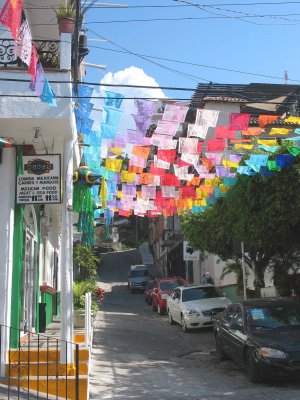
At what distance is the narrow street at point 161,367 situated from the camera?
9125mm

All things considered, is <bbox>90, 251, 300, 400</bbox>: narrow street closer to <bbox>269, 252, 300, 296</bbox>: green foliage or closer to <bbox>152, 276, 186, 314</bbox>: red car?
<bbox>152, 276, 186, 314</bbox>: red car

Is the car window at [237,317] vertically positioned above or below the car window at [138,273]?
below

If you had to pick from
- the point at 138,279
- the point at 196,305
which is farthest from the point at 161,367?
the point at 138,279

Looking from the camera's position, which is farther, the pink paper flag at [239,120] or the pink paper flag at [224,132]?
the pink paper flag at [224,132]

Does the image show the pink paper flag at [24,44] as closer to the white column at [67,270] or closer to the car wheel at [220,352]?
the white column at [67,270]

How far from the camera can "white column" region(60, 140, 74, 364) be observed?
8953 mm

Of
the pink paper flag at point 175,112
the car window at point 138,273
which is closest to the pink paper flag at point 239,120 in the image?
the pink paper flag at point 175,112

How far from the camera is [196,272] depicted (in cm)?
3562

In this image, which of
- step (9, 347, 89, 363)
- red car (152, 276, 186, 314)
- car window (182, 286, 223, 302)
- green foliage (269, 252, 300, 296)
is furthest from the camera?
red car (152, 276, 186, 314)

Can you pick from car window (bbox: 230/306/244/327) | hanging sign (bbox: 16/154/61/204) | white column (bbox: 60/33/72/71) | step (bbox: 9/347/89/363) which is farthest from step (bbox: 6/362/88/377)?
white column (bbox: 60/33/72/71)

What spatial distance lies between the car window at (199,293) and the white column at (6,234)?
34.1 feet

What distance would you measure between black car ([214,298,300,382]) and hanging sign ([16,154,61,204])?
4697 mm

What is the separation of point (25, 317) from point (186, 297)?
8.44m


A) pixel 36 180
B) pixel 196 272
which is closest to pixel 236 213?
pixel 36 180
